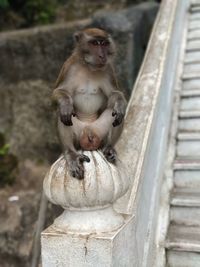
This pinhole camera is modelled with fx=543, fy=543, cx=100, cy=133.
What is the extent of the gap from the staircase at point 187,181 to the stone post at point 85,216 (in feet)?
3.03

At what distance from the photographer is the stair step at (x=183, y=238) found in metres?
3.37

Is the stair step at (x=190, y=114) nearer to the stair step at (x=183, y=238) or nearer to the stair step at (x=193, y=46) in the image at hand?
the stair step at (x=183, y=238)

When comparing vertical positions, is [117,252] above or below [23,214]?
above

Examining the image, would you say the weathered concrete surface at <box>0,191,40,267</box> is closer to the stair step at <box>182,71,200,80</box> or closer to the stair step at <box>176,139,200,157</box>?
the stair step at <box>182,71,200,80</box>

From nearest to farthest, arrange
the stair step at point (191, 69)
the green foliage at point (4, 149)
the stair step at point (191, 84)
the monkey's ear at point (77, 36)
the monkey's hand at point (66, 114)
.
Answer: the monkey's hand at point (66, 114), the monkey's ear at point (77, 36), the stair step at point (191, 84), the stair step at point (191, 69), the green foliage at point (4, 149)

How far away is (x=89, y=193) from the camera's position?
8.25 feet

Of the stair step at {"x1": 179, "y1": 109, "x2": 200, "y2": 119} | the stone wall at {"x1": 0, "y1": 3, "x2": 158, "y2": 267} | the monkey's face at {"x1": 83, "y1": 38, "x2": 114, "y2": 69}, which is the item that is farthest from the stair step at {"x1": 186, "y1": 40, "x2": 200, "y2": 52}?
the monkey's face at {"x1": 83, "y1": 38, "x2": 114, "y2": 69}

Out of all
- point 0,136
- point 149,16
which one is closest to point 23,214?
point 0,136

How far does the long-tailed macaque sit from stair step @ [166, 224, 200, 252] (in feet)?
2.62

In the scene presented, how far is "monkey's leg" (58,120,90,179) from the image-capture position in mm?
2545

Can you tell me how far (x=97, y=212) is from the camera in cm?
261

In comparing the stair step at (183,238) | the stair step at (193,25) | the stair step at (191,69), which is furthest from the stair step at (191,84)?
the stair step at (183,238)

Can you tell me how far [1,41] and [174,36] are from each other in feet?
10.4

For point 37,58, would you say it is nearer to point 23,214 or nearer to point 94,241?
point 23,214
